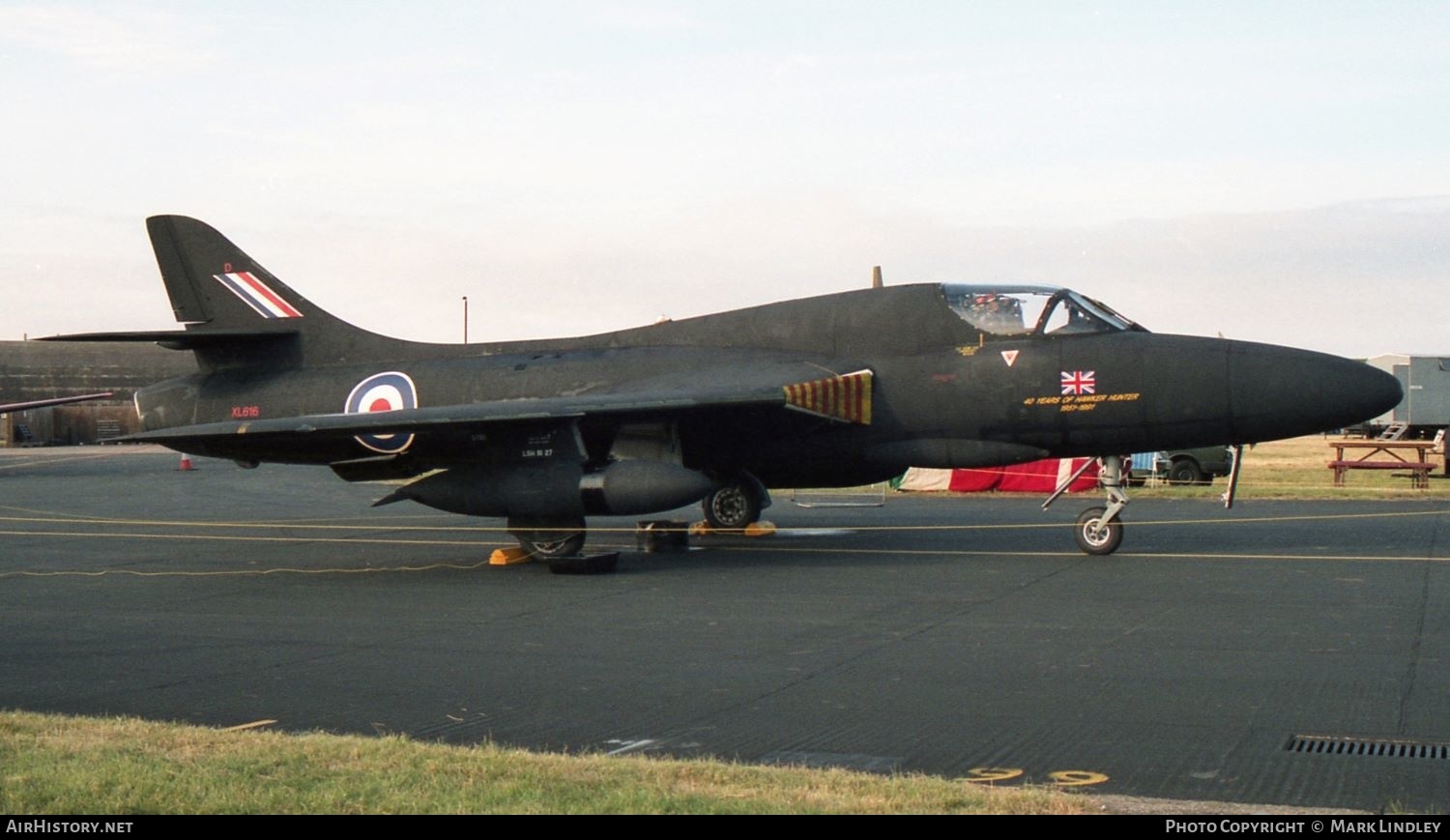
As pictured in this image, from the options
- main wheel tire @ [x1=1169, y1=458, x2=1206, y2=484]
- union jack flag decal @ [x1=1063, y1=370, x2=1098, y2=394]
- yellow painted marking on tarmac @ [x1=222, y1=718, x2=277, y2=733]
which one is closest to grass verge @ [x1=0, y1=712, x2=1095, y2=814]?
yellow painted marking on tarmac @ [x1=222, y1=718, x2=277, y2=733]

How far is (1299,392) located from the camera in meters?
13.6

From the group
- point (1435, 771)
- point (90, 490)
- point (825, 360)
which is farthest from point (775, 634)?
point (90, 490)

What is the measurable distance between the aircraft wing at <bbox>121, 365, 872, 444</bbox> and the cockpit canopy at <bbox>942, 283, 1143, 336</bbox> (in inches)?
54.2

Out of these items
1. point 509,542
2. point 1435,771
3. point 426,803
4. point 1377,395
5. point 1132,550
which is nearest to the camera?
point 426,803

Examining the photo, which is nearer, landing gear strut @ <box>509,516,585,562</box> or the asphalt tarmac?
the asphalt tarmac

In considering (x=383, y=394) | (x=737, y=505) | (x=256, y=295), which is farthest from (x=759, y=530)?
(x=256, y=295)

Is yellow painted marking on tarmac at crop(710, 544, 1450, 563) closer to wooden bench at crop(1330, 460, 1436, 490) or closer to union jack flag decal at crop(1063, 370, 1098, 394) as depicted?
union jack flag decal at crop(1063, 370, 1098, 394)

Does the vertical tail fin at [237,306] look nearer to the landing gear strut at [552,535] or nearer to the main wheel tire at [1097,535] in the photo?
the landing gear strut at [552,535]

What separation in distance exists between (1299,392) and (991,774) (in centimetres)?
916

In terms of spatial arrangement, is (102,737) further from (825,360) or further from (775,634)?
(825,360)

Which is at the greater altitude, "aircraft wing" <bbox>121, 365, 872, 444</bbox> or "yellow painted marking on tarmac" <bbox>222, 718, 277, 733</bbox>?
"aircraft wing" <bbox>121, 365, 872, 444</bbox>

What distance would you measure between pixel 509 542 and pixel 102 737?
39.5ft

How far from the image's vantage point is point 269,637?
1015cm

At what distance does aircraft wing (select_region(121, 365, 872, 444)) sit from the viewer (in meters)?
14.1
